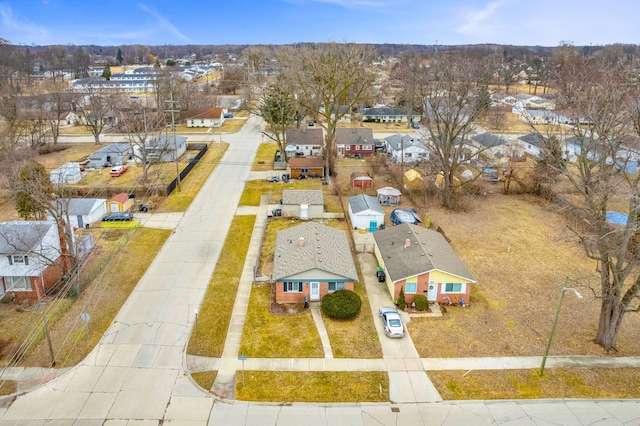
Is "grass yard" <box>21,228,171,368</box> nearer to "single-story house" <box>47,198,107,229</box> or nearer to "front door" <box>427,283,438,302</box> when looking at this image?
"single-story house" <box>47,198,107,229</box>

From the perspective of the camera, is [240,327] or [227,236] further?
[227,236]

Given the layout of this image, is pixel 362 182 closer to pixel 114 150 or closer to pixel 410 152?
pixel 410 152

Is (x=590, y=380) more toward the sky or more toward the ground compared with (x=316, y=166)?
more toward the ground

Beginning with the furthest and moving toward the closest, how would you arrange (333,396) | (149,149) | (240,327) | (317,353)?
(149,149) → (240,327) → (317,353) → (333,396)

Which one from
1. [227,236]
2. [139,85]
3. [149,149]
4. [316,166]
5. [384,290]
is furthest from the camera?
[139,85]

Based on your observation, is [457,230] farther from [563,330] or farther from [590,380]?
[590,380]

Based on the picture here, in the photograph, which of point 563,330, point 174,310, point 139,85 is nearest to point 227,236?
point 174,310

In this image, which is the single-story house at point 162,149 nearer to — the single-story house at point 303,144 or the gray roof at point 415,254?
the single-story house at point 303,144
